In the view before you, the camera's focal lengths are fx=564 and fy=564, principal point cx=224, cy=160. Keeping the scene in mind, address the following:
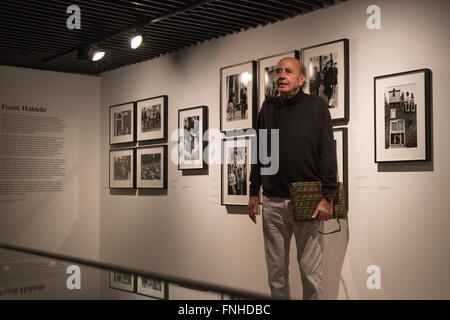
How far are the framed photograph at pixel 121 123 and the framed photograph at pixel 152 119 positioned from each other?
0.15 m

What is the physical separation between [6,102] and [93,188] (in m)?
1.58

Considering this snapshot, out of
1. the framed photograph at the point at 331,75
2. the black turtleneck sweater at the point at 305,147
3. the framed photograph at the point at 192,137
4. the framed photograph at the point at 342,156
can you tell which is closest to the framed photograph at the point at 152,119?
the framed photograph at the point at 192,137

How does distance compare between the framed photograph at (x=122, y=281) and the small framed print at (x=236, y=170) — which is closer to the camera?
the framed photograph at (x=122, y=281)

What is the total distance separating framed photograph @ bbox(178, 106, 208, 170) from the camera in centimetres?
583

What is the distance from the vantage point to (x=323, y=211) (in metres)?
3.85

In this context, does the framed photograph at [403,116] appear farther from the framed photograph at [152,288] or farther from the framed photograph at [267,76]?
the framed photograph at [152,288]

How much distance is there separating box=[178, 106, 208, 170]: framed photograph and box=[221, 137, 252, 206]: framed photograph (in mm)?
367

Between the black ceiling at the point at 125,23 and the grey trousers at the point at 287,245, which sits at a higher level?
the black ceiling at the point at 125,23

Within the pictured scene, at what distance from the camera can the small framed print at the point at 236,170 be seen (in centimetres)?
530

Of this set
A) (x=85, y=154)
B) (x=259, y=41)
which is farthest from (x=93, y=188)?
(x=259, y=41)

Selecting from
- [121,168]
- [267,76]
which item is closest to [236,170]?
[267,76]

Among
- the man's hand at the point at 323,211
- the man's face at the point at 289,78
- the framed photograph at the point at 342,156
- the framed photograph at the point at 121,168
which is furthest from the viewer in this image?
the framed photograph at the point at 121,168
